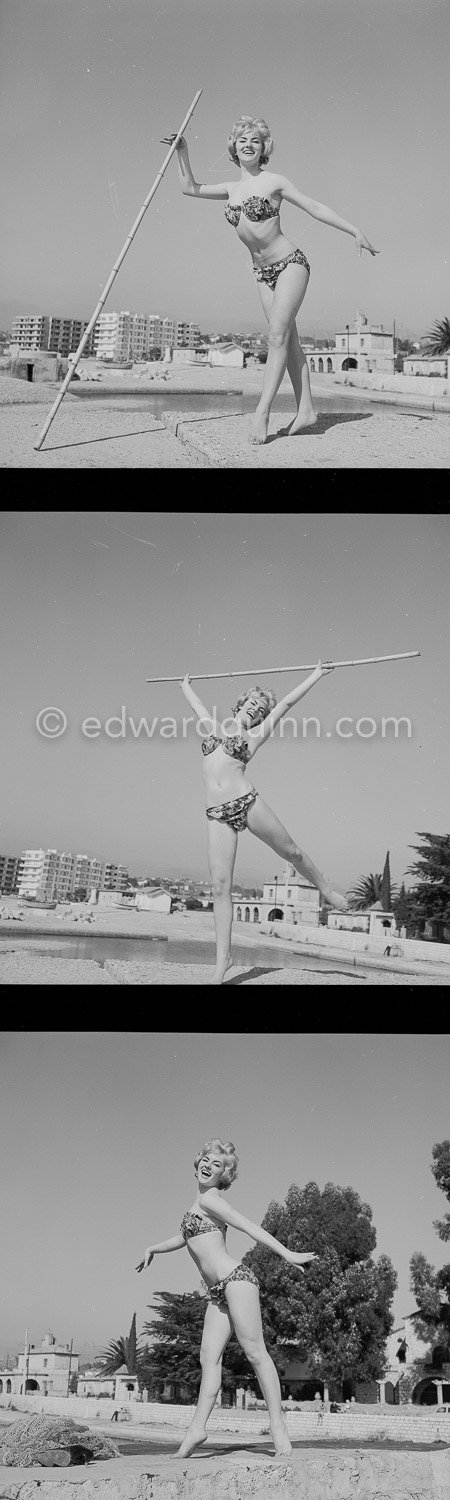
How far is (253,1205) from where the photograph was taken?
190 inches

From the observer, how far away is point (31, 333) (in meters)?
5.11

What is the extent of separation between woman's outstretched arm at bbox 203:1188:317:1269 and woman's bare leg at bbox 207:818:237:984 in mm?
634

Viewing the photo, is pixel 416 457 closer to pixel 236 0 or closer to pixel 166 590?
pixel 166 590

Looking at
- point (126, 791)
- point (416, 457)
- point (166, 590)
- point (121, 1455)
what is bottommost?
point (121, 1455)

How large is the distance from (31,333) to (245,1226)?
8.60ft

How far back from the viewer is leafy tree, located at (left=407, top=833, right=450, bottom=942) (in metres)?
4.84

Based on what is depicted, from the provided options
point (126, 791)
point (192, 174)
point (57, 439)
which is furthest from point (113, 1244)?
point (192, 174)

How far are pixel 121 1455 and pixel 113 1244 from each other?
57cm

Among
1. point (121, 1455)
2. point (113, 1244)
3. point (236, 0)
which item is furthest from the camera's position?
point (236, 0)

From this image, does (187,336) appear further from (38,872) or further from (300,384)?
(38,872)

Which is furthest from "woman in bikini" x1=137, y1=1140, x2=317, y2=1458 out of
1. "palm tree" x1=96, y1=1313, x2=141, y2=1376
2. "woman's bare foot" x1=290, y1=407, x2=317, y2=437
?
"woman's bare foot" x1=290, y1=407, x2=317, y2=437

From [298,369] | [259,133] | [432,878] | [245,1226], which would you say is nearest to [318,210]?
[259,133]

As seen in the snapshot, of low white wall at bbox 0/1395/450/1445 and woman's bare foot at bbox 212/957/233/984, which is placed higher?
woman's bare foot at bbox 212/957/233/984

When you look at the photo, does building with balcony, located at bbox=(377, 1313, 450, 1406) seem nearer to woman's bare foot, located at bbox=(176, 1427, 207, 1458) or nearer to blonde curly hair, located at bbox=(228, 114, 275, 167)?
woman's bare foot, located at bbox=(176, 1427, 207, 1458)
